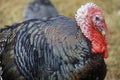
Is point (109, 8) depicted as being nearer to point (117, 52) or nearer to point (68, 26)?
point (117, 52)

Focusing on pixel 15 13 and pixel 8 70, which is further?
pixel 15 13

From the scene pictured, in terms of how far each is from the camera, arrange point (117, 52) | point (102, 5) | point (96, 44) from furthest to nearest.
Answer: point (102, 5) < point (117, 52) < point (96, 44)

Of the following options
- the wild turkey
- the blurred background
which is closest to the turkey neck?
the wild turkey

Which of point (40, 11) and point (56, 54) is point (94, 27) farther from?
point (40, 11)

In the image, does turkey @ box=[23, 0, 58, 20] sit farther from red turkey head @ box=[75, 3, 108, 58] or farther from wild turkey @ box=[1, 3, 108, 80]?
red turkey head @ box=[75, 3, 108, 58]

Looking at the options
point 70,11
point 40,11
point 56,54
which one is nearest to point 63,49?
point 56,54

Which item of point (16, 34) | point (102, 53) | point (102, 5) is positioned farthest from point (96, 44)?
point (102, 5)

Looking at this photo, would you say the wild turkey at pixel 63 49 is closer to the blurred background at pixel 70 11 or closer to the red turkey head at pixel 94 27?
the red turkey head at pixel 94 27
